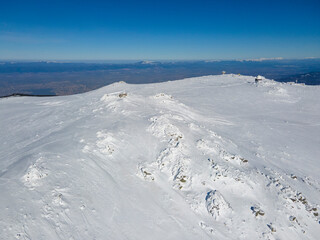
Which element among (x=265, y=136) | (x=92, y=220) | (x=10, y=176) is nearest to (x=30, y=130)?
(x=10, y=176)

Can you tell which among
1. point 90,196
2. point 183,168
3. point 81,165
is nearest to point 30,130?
point 81,165

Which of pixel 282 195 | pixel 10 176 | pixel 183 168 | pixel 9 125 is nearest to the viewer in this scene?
pixel 10 176

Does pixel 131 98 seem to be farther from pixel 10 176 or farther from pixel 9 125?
pixel 10 176

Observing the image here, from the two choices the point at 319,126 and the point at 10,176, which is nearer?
the point at 10,176

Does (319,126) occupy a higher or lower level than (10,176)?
lower

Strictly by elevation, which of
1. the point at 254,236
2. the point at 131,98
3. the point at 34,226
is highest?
the point at 131,98

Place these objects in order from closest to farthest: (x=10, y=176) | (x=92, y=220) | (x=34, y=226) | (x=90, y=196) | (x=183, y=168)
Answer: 1. (x=34, y=226)
2. (x=92, y=220)
3. (x=90, y=196)
4. (x=10, y=176)
5. (x=183, y=168)
